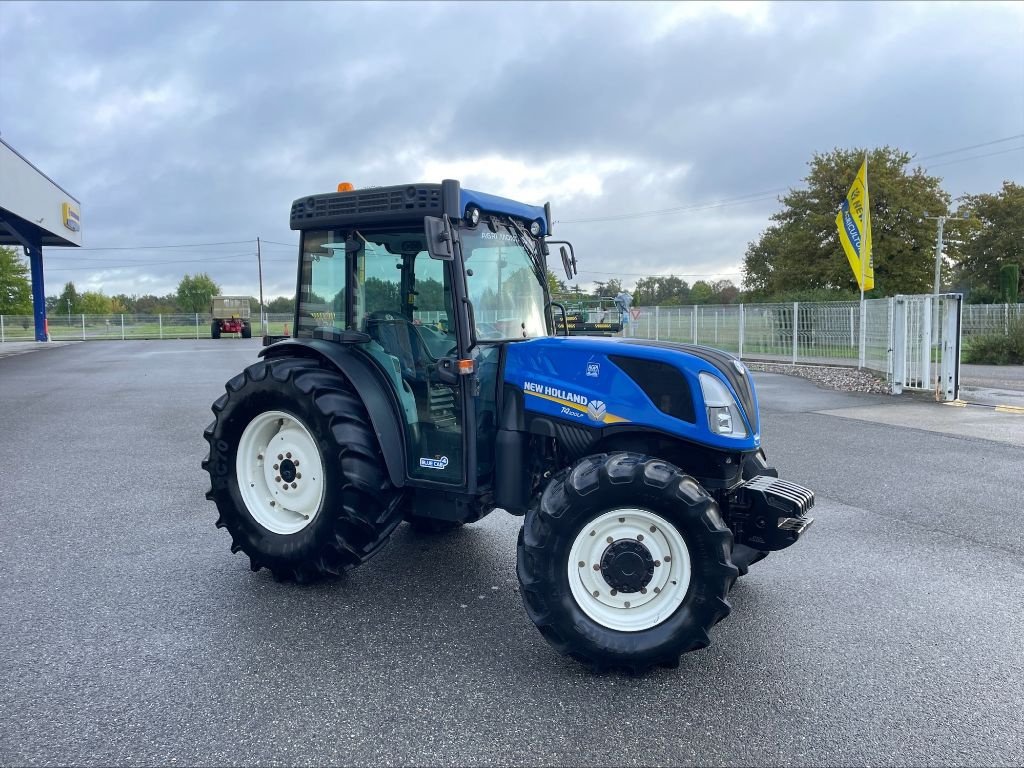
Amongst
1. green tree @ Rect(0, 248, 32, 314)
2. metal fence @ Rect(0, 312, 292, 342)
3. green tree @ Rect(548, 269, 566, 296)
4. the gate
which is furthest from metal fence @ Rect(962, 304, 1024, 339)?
green tree @ Rect(0, 248, 32, 314)

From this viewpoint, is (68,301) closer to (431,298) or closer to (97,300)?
(97,300)

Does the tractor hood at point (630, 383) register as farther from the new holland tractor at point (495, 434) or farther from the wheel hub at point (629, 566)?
the wheel hub at point (629, 566)

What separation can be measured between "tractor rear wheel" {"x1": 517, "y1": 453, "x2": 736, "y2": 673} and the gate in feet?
37.1

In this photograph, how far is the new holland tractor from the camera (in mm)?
3336

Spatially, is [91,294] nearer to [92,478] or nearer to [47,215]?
[47,215]

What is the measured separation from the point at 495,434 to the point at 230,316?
1696 inches

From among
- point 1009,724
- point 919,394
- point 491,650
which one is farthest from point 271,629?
point 919,394

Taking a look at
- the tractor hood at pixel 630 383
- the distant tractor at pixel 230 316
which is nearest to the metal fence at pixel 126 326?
the distant tractor at pixel 230 316

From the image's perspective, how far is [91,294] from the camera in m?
95.2

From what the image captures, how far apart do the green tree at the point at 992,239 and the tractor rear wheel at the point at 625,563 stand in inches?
2091

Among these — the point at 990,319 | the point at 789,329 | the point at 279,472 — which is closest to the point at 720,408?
the point at 279,472

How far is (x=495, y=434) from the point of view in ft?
13.4

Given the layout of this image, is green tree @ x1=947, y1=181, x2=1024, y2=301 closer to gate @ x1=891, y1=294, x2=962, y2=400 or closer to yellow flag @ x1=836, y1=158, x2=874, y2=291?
yellow flag @ x1=836, y1=158, x2=874, y2=291

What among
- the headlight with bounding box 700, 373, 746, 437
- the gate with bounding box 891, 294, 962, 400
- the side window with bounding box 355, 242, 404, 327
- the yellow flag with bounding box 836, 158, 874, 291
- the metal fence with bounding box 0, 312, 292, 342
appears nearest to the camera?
the headlight with bounding box 700, 373, 746, 437
